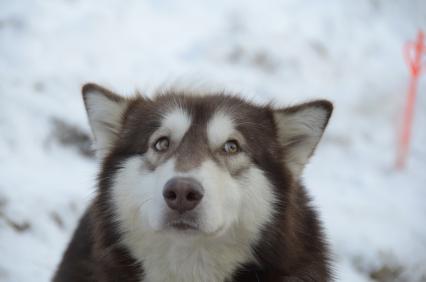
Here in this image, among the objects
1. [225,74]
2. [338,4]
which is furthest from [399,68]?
[225,74]

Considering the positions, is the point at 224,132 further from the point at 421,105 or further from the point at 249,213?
the point at 421,105

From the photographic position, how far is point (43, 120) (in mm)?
5648

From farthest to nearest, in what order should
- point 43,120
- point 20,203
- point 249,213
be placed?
point 43,120 < point 20,203 < point 249,213

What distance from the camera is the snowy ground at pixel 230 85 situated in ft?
16.4

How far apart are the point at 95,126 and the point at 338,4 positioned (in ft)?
23.3

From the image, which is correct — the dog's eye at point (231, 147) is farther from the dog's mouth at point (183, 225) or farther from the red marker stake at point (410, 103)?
the red marker stake at point (410, 103)

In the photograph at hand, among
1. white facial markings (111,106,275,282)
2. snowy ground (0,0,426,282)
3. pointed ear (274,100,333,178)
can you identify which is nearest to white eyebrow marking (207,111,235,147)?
white facial markings (111,106,275,282)

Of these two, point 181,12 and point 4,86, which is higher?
point 181,12

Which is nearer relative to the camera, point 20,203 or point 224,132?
point 224,132

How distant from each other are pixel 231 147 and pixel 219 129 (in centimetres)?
12

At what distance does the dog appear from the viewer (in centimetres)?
256

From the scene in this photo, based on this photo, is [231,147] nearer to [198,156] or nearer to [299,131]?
[198,156]

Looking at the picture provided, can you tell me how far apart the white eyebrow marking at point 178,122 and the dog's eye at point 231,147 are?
24cm

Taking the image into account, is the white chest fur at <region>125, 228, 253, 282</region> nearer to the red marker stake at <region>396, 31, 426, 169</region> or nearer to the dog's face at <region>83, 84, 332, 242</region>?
the dog's face at <region>83, 84, 332, 242</region>
